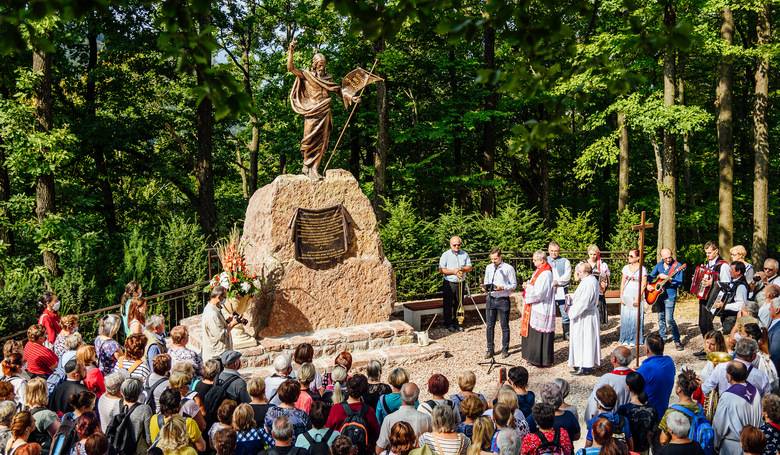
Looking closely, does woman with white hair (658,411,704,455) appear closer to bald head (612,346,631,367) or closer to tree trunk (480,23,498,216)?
bald head (612,346,631,367)

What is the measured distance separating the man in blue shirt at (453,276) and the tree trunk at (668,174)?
5.87 m

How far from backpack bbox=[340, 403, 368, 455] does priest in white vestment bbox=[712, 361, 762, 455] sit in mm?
2779

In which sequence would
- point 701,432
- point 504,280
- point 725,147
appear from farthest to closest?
point 725,147 → point 504,280 → point 701,432

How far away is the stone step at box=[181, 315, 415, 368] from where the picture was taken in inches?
377

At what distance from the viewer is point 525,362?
10078 millimetres

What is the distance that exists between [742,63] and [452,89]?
912cm

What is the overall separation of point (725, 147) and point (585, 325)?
10.1m

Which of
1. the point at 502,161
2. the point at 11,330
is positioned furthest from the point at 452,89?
the point at 11,330

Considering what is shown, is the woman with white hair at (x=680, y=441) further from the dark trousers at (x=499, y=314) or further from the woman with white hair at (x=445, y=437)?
the dark trousers at (x=499, y=314)

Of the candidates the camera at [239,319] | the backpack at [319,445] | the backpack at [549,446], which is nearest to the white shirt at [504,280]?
the camera at [239,319]

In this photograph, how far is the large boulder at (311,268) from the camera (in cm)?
1012

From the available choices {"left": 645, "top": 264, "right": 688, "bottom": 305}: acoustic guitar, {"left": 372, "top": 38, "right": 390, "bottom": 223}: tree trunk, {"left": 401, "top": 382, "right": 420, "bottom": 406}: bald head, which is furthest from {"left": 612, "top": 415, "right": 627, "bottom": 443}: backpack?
{"left": 372, "top": 38, "right": 390, "bottom": 223}: tree trunk

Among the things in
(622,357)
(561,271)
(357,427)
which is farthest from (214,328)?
(561,271)

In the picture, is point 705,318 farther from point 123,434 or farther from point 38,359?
point 38,359
